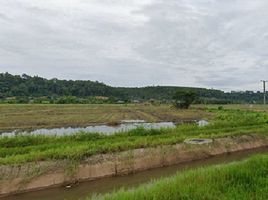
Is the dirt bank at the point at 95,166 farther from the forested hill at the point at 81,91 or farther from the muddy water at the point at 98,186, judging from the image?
A: the forested hill at the point at 81,91

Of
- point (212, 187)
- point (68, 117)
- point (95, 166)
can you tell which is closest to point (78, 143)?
point (95, 166)

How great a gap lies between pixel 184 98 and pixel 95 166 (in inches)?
2114

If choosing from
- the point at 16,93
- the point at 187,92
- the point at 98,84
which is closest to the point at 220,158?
the point at 187,92

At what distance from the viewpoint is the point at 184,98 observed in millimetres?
66000

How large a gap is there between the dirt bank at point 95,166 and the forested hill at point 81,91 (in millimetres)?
74885

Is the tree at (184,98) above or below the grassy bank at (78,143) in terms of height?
above

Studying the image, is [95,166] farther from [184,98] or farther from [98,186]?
[184,98]

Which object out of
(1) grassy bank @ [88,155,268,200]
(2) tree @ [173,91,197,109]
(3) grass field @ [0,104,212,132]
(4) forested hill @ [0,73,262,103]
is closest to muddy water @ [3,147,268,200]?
(1) grassy bank @ [88,155,268,200]

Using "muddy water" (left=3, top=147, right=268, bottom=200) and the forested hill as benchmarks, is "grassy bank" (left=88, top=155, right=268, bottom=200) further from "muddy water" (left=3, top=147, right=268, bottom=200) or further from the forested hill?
the forested hill

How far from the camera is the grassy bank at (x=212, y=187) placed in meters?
7.56

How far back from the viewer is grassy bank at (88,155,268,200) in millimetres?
7562

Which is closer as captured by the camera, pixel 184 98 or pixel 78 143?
pixel 78 143

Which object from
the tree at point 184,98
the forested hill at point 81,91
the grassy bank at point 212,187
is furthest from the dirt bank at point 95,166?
the forested hill at point 81,91

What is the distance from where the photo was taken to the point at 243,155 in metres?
19.0
